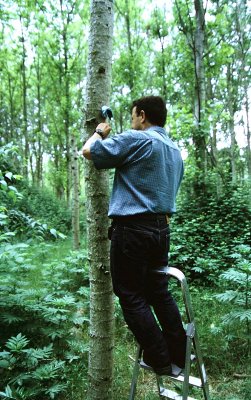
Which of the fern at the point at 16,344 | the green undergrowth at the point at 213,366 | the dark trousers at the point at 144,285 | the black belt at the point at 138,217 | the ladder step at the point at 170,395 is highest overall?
the black belt at the point at 138,217

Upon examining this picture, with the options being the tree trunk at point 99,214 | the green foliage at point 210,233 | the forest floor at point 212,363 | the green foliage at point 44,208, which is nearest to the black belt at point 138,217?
the tree trunk at point 99,214

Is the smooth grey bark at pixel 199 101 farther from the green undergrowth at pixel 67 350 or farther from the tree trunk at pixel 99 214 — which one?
the tree trunk at pixel 99 214

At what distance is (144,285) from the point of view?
8.02ft

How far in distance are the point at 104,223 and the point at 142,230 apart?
499 mm

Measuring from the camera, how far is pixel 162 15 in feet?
49.5

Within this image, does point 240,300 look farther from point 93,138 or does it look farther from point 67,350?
point 93,138

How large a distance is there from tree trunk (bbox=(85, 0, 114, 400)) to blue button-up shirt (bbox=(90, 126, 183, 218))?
0.34m

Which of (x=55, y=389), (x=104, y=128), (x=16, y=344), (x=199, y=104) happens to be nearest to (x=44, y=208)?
(x=199, y=104)

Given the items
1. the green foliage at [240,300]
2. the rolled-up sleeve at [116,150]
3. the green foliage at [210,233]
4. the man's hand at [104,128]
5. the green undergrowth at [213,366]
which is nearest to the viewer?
the rolled-up sleeve at [116,150]

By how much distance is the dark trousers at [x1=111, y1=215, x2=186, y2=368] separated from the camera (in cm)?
230

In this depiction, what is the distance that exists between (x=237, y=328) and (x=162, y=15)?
15.1 metres

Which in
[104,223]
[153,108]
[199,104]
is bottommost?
[104,223]

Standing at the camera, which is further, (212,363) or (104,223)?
(212,363)

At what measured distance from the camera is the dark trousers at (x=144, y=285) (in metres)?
2.30
